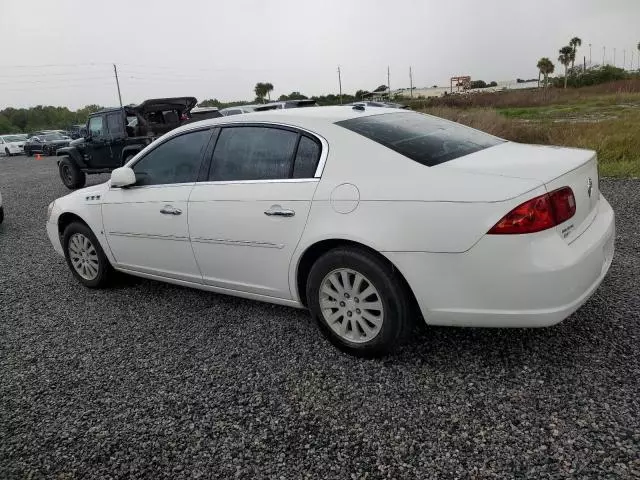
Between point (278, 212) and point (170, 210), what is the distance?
109 centimetres

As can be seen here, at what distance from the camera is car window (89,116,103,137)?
1270cm

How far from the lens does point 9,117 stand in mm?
72812

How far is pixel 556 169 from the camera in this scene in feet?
9.02

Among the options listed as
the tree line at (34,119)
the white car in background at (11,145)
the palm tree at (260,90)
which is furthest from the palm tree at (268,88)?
the white car in background at (11,145)

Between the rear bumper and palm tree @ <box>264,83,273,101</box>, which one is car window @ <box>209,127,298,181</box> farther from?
palm tree @ <box>264,83,273,101</box>

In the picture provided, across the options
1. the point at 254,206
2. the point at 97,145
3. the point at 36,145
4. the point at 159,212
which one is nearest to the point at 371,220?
the point at 254,206

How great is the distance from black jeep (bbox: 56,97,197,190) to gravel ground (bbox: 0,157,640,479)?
8.86 m

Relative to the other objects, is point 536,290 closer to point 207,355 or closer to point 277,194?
point 277,194

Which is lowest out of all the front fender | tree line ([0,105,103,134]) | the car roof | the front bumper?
the front bumper

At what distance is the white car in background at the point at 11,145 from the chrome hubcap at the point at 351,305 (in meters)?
34.2

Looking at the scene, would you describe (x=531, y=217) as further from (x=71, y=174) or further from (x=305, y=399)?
(x=71, y=174)

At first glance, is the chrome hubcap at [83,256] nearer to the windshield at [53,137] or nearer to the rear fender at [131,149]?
the rear fender at [131,149]

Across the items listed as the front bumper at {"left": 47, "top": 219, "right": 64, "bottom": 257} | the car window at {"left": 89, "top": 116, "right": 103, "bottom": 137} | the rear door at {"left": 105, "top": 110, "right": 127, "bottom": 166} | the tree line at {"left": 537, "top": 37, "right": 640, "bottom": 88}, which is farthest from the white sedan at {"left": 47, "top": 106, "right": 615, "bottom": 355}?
the tree line at {"left": 537, "top": 37, "right": 640, "bottom": 88}

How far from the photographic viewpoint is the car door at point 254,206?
10.5 ft
